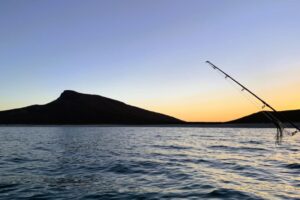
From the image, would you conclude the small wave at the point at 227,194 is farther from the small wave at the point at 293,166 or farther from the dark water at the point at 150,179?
the small wave at the point at 293,166

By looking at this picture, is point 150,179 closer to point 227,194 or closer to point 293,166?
point 227,194

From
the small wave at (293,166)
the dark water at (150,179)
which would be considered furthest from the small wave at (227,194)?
the small wave at (293,166)

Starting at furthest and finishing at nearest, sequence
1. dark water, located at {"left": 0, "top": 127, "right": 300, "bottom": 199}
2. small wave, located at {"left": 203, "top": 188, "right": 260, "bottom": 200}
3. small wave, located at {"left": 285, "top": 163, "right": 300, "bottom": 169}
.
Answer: small wave, located at {"left": 285, "top": 163, "right": 300, "bottom": 169}, dark water, located at {"left": 0, "top": 127, "right": 300, "bottom": 199}, small wave, located at {"left": 203, "top": 188, "right": 260, "bottom": 200}

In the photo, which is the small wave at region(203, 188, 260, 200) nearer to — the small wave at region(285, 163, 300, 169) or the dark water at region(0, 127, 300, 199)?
the dark water at region(0, 127, 300, 199)

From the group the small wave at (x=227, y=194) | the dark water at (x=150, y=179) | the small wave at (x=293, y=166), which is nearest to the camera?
the small wave at (x=227, y=194)

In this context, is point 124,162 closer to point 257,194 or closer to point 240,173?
point 240,173

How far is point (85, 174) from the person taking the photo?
25172 mm

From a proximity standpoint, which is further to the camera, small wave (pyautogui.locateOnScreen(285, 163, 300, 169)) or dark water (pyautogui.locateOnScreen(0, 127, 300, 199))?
small wave (pyautogui.locateOnScreen(285, 163, 300, 169))

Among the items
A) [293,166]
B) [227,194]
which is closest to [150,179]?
[227,194]

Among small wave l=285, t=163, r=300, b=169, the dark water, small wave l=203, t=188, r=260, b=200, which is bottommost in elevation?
small wave l=203, t=188, r=260, b=200

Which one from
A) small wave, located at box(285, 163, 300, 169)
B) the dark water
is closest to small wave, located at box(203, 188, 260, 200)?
the dark water

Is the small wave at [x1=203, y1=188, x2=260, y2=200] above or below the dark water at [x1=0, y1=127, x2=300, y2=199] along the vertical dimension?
below

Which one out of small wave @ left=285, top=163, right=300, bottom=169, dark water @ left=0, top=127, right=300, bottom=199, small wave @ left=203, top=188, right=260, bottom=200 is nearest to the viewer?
small wave @ left=203, top=188, right=260, bottom=200

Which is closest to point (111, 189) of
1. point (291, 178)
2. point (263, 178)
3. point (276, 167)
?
point (263, 178)
